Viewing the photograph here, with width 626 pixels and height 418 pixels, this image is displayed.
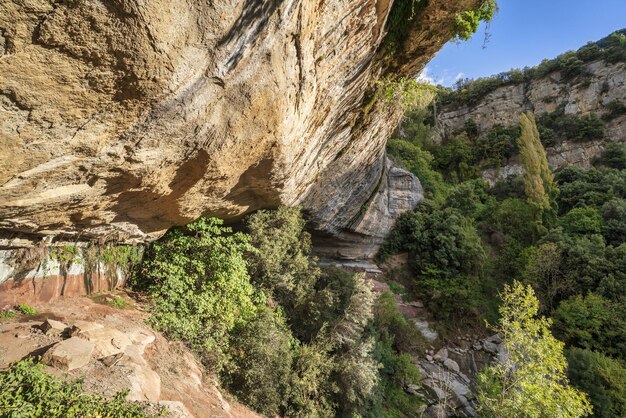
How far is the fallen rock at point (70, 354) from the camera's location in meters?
3.88

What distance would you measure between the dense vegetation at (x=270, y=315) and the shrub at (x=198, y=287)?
24 millimetres

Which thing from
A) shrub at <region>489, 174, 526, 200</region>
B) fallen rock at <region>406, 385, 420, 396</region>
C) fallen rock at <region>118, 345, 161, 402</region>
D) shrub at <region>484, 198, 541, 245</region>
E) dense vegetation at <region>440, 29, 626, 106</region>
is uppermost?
A: dense vegetation at <region>440, 29, 626, 106</region>

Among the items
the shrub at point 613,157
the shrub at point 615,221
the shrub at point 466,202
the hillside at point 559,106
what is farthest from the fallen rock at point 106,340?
the shrub at point 613,157

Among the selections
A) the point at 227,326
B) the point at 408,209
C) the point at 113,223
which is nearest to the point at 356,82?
the point at 113,223

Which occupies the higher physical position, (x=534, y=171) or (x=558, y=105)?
(x=558, y=105)

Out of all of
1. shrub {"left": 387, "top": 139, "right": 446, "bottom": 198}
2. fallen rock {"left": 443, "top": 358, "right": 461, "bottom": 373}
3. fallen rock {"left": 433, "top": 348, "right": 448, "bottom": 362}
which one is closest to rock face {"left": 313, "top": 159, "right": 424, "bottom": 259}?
shrub {"left": 387, "top": 139, "right": 446, "bottom": 198}

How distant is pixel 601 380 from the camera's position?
11172mm

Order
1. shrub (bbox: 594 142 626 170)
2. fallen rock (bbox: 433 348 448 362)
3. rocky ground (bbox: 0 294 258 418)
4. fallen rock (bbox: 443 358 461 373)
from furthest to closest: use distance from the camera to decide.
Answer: shrub (bbox: 594 142 626 170) < fallen rock (bbox: 433 348 448 362) < fallen rock (bbox: 443 358 461 373) < rocky ground (bbox: 0 294 258 418)

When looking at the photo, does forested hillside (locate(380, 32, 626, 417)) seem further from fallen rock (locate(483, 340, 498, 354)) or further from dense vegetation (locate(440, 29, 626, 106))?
fallen rock (locate(483, 340, 498, 354))

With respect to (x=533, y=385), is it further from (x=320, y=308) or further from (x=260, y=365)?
(x=260, y=365)

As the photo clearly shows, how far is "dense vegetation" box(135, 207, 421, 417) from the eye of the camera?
7324 mm

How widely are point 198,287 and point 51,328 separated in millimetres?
3265

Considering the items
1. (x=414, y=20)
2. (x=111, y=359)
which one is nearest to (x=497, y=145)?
(x=414, y=20)

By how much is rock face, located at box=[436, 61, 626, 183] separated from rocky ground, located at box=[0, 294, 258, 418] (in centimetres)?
3203
